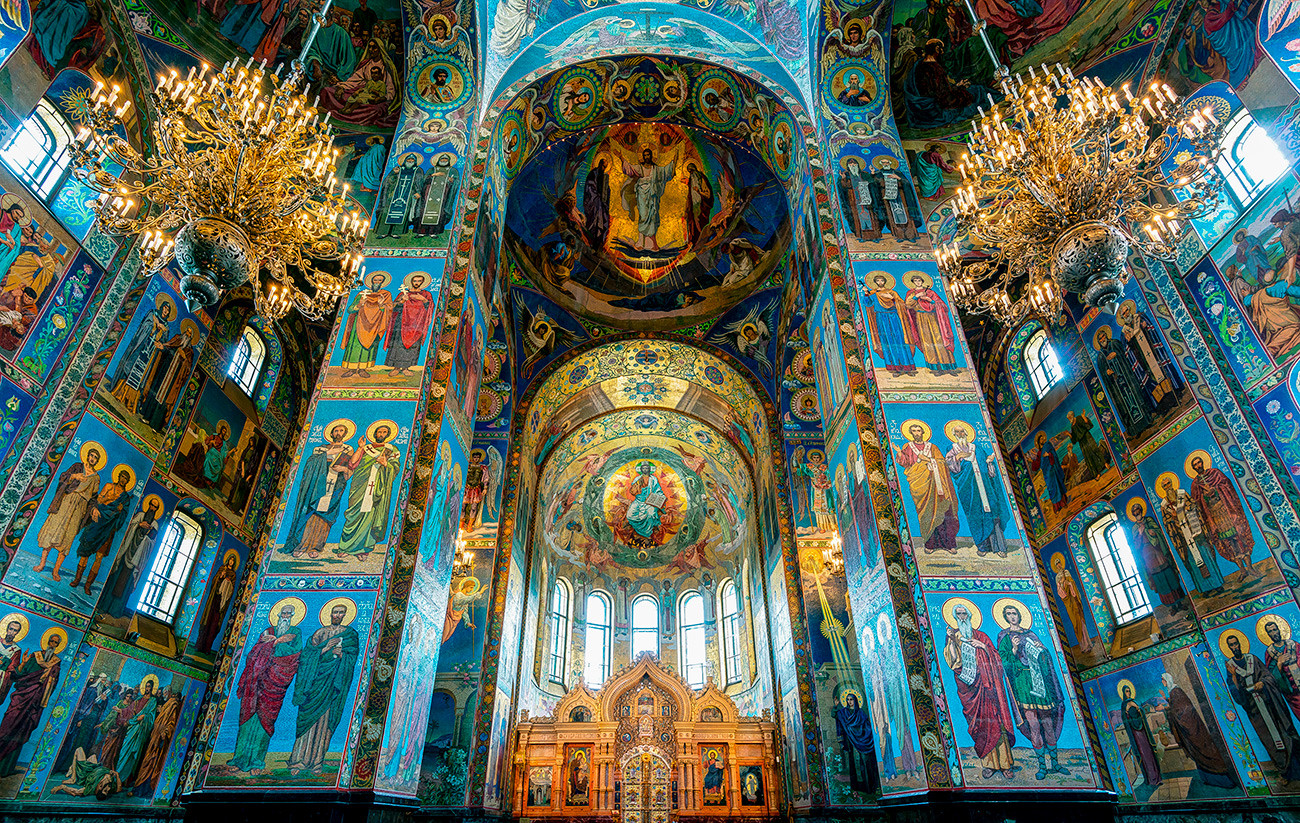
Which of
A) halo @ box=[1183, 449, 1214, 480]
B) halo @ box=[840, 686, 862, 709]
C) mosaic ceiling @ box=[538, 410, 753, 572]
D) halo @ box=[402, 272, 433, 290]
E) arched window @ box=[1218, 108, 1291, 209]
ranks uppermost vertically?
mosaic ceiling @ box=[538, 410, 753, 572]

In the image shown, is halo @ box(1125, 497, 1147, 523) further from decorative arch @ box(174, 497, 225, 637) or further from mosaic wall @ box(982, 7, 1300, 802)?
decorative arch @ box(174, 497, 225, 637)

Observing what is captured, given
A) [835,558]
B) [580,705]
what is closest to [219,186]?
[835,558]

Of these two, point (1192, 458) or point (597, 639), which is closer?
point (1192, 458)

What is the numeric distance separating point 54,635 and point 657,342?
12248 mm

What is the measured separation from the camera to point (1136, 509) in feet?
34.0

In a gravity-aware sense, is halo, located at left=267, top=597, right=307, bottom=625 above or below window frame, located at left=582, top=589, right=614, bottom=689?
below

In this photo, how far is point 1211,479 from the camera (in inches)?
339

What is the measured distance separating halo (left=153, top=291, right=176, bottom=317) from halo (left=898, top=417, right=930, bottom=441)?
10.9 meters

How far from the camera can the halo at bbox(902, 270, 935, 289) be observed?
9.47 meters

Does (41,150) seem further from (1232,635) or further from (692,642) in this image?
(692,642)

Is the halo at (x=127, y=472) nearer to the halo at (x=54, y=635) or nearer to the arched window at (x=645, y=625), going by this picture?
the halo at (x=54, y=635)

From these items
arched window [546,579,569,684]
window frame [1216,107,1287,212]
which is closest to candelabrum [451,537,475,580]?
arched window [546,579,569,684]

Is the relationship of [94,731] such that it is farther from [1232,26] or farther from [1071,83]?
[1232,26]

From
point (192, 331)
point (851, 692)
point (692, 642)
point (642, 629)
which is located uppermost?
point (192, 331)
